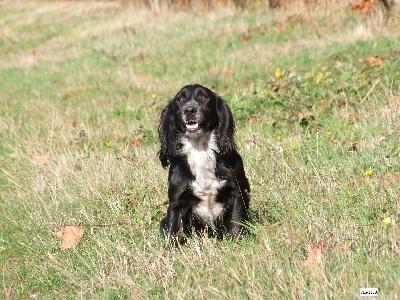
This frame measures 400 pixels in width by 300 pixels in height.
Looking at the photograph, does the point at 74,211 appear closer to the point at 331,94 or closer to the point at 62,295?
the point at 62,295

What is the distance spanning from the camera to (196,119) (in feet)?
16.4

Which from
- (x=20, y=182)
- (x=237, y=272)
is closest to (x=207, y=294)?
(x=237, y=272)

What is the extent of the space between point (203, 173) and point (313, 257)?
1.38 meters

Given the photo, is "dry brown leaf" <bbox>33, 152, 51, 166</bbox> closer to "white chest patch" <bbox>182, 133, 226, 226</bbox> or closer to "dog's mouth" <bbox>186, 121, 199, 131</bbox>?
"white chest patch" <bbox>182, 133, 226, 226</bbox>

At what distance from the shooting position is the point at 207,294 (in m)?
3.78

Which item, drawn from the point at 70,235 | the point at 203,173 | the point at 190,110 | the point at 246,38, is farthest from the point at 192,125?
the point at 246,38

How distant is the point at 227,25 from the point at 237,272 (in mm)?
13973

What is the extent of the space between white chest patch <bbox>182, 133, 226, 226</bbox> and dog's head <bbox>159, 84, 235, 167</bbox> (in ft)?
0.26

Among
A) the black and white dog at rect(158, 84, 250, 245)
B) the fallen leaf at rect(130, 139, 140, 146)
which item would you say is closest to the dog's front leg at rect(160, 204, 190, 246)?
the black and white dog at rect(158, 84, 250, 245)

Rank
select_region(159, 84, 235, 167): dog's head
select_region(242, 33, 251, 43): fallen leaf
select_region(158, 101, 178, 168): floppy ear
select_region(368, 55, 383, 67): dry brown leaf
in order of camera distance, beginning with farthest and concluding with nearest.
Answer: select_region(242, 33, 251, 43): fallen leaf, select_region(368, 55, 383, 67): dry brown leaf, select_region(158, 101, 178, 168): floppy ear, select_region(159, 84, 235, 167): dog's head

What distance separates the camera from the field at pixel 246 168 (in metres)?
3.96

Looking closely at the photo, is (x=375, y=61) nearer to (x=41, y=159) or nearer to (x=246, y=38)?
(x=41, y=159)

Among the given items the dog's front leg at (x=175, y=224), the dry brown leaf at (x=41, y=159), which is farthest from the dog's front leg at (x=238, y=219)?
the dry brown leaf at (x=41, y=159)

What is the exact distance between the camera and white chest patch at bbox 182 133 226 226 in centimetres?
490
